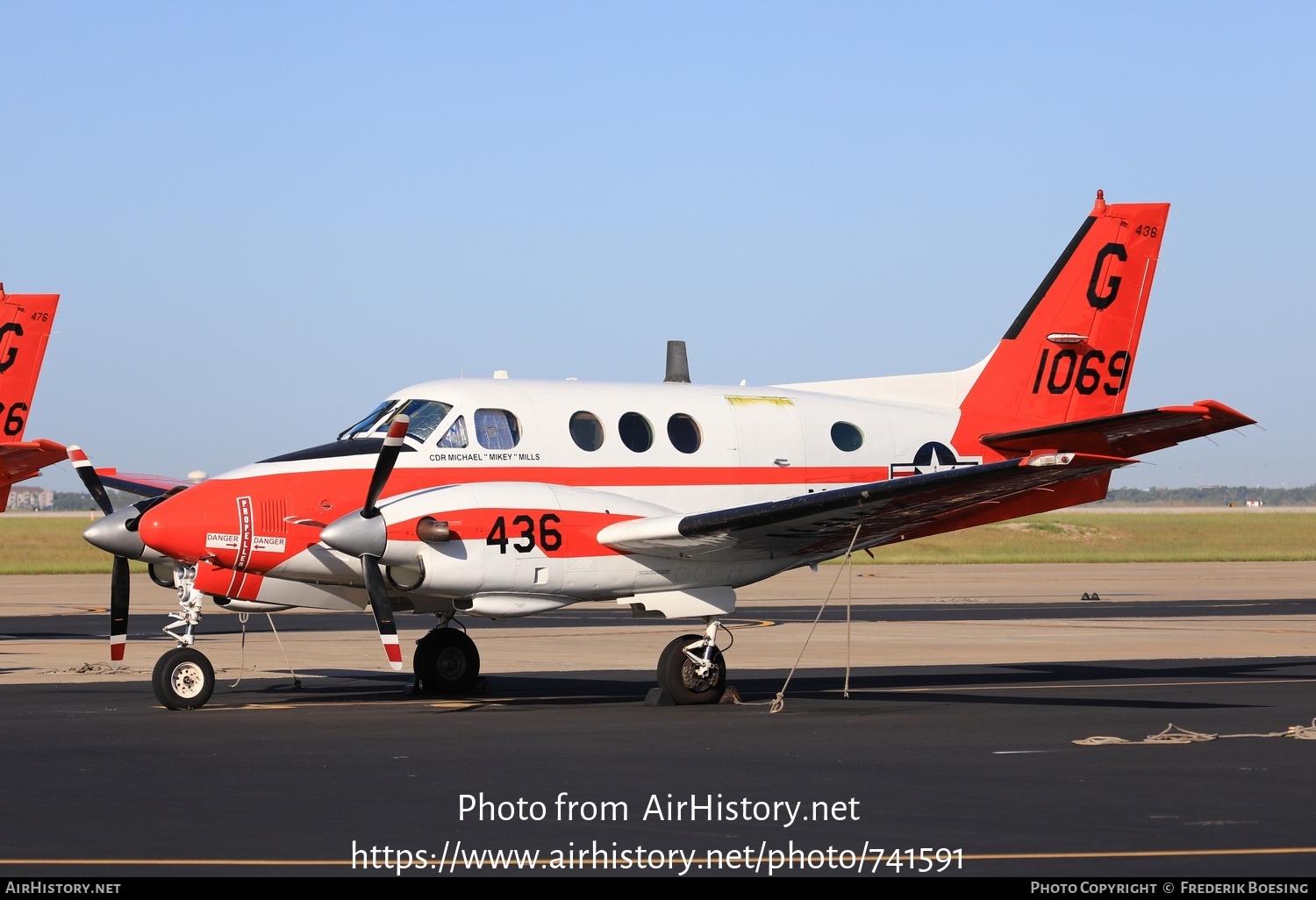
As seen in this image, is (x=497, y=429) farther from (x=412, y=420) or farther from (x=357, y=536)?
(x=357, y=536)

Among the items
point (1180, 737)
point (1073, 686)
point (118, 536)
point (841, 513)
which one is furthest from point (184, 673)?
point (1073, 686)

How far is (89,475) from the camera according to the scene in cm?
1841

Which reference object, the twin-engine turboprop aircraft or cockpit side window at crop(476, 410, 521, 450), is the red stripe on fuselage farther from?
cockpit side window at crop(476, 410, 521, 450)

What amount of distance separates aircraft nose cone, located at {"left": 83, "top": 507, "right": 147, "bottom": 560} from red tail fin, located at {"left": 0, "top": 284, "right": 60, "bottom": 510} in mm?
16836

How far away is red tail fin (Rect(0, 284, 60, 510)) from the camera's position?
32.2m

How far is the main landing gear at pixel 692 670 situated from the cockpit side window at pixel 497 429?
293 centimetres

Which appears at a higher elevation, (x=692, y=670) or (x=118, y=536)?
(x=118, y=536)

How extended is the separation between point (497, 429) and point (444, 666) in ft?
10.5

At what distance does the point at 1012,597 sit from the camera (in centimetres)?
4234

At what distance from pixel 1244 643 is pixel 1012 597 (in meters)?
15.2

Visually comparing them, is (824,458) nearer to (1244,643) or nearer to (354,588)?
(354,588)

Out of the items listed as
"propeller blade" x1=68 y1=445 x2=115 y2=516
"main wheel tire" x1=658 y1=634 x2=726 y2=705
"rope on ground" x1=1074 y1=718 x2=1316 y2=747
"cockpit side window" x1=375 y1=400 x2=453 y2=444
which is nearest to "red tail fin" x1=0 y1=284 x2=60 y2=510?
"propeller blade" x1=68 y1=445 x2=115 y2=516

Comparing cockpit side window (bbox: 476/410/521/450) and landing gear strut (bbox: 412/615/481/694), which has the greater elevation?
cockpit side window (bbox: 476/410/521/450)
